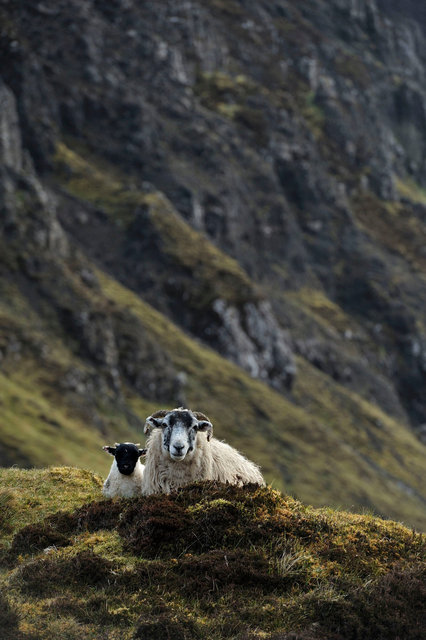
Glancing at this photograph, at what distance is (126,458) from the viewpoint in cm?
2058

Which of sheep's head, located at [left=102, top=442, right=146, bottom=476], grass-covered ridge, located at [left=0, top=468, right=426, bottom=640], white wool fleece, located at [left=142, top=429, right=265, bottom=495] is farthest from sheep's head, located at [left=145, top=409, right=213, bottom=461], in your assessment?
sheep's head, located at [left=102, top=442, right=146, bottom=476]

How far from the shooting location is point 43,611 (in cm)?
1252

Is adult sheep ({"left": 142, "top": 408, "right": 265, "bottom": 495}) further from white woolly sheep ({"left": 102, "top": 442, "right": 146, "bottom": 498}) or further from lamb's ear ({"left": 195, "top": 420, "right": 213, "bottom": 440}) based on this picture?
white woolly sheep ({"left": 102, "top": 442, "right": 146, "bottom": 498})

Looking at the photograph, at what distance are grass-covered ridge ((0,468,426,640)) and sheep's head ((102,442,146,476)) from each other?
263 cm

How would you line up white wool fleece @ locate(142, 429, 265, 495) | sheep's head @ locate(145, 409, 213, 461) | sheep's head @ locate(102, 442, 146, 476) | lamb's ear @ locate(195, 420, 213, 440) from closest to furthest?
1. sheep's head @ locate(145, 409, 213, 461)
2. white wool fleece @ locate(142, 429, 265, 495)
3. lamb's ear @ locate(195, 420, 213, 440)
4. sheep's head @ locate(102, 442, 146, 476)

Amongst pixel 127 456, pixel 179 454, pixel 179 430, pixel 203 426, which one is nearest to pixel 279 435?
pixel 127 456

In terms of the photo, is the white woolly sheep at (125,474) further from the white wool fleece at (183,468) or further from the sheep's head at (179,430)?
the sheep's head at (179,430)

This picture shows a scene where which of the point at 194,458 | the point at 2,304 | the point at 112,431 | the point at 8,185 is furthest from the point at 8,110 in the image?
the point at 194,458

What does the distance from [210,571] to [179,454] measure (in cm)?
464

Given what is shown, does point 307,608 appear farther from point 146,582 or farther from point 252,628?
point 146,582

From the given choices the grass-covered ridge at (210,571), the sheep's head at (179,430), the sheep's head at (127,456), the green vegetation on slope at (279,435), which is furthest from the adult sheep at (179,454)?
the green vegetation on slope at (279,435)

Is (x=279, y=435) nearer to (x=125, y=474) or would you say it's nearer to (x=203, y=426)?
(x=125, y=474)

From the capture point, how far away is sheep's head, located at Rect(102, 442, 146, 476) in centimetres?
2052

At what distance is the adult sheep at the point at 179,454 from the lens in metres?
18.6
